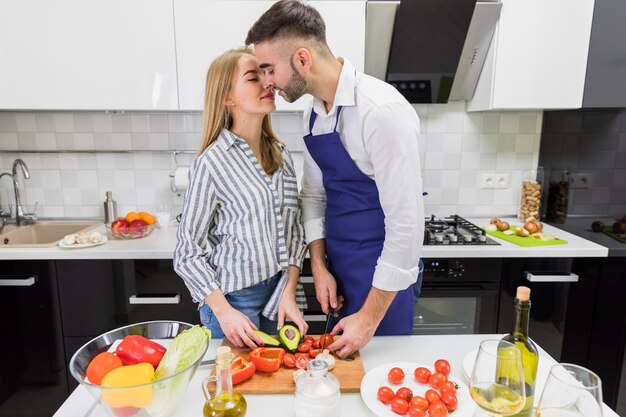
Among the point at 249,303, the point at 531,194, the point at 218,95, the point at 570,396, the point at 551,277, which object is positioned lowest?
the point at 551,277

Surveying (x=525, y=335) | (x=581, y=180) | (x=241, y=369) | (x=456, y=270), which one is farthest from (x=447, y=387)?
(x=581, y=180)

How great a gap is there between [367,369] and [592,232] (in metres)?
1.75

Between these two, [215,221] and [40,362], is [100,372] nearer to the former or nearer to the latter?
[215,221]

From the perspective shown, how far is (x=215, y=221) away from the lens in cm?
128

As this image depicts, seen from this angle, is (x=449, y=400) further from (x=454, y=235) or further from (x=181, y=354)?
(x=454, y=235)

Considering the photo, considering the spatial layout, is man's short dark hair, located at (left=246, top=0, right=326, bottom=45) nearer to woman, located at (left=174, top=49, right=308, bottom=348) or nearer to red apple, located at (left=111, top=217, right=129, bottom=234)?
woman, located at (left=174, top=49, right=308, bottom=348)

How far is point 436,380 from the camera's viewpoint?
871mm

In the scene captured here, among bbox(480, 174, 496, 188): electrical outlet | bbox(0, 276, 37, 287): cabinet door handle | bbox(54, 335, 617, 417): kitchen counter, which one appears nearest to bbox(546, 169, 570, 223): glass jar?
bbox(480, 174, 496, 188): electrical outlet

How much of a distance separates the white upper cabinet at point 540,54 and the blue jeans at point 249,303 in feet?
4.63

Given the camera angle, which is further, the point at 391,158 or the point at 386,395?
the point at 391,158

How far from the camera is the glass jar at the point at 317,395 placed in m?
0.77

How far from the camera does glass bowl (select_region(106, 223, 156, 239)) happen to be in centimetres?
202

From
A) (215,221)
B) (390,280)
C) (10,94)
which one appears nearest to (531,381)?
(390,280)

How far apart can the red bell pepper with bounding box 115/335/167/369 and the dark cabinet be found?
2.09 metres
